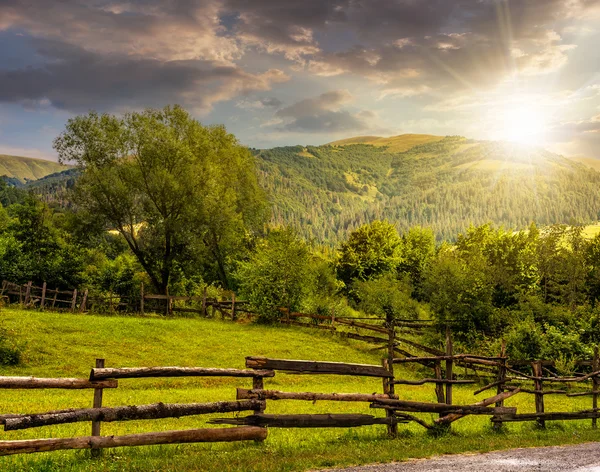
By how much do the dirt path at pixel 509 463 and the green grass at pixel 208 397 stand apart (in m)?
0.62

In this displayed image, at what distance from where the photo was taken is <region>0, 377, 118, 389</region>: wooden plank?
8820 mm

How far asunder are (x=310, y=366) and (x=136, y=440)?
15.6 ft

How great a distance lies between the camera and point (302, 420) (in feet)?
41.6

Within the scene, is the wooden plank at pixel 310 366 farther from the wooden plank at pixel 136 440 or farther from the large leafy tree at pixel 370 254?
the large leafy tree at pixel 370 254

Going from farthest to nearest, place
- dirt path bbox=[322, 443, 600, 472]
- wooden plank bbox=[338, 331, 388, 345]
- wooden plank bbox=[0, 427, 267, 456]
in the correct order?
wooden plank bbox=[338, 331, 388, 345], dirt path bbox=[322, 443, 600, 472], wooden plank bbox=[0, 427, 267, 456]

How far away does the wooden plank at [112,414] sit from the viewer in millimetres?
8938

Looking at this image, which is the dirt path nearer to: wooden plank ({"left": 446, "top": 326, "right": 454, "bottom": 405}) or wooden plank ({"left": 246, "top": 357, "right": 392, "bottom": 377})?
wooden plank ({"left": 446, "top": 326, "right": 454, "bottom": 405})

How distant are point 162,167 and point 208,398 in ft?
111

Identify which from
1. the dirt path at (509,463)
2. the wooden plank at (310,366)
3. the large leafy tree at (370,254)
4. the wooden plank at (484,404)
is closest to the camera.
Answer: the dirt path at (509,463)

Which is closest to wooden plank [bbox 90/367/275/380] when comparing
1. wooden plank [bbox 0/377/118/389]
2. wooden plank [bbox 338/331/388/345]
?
wooden plank [bbox 0/377/118/389]

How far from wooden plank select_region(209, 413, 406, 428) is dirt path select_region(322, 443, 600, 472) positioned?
89.5 inches

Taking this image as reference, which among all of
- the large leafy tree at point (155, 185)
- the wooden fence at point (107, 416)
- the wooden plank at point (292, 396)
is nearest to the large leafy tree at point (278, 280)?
the large leafy tree at point (155, 185)

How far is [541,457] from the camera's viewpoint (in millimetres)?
12406

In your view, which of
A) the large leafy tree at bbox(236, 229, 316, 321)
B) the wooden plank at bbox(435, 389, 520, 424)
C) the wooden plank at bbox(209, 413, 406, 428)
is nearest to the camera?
the wooden plank at bbox(209, 413, 406, 428)
